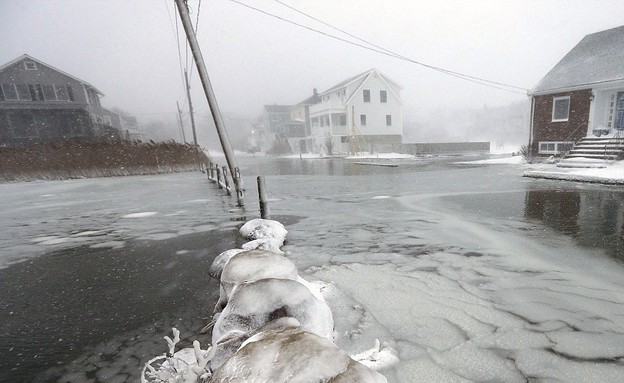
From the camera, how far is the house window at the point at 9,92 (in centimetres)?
3262

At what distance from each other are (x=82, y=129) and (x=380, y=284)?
43719 millimetres

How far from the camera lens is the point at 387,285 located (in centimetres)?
392

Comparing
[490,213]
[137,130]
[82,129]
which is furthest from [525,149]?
[137,130]

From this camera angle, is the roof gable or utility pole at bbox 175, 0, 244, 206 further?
the roof gable

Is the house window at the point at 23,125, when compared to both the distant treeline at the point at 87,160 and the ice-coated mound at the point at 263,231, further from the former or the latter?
the ice-coated mound at the point at 263,231

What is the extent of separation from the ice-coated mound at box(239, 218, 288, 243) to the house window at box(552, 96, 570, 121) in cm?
2138

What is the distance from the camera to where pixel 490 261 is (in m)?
4.55

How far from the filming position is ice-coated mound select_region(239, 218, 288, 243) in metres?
5.88

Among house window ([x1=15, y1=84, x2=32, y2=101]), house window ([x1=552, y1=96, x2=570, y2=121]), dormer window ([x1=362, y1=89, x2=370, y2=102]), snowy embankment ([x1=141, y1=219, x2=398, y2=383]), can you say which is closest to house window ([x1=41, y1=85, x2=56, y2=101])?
house window ([x1=15, y1=84, x2=32, y2=101])

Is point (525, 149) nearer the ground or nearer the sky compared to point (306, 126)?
nearer the ground

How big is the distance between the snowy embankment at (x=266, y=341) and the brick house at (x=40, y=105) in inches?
1475

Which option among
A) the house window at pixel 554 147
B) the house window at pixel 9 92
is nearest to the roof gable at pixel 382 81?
the house window at pixel 554 147

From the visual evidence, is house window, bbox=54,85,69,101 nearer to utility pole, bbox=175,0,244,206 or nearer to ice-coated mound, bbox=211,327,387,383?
utility pole, bbox=175,0,244,206

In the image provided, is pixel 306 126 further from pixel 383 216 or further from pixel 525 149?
pixel 383 216
